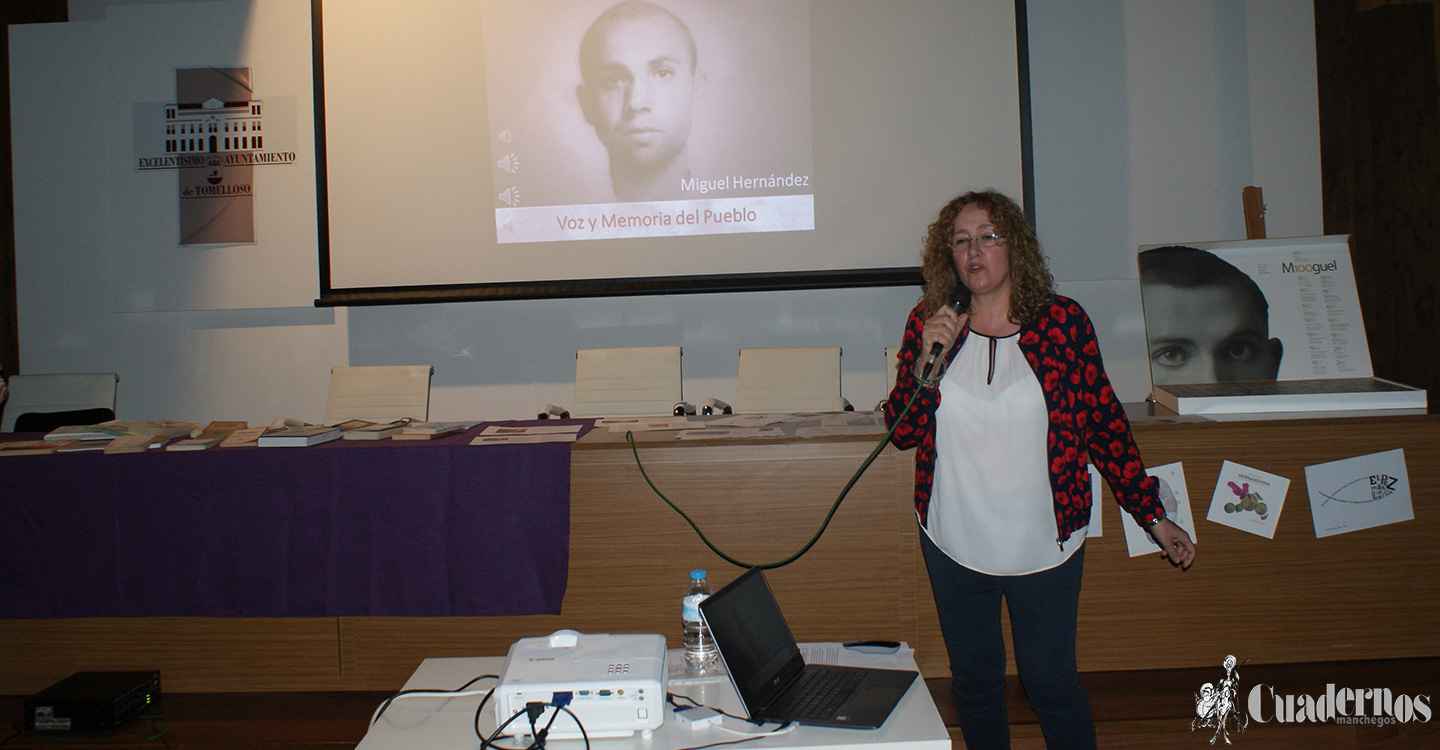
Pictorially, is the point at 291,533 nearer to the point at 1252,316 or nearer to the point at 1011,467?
the point at 1011,467

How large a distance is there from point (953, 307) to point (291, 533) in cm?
181

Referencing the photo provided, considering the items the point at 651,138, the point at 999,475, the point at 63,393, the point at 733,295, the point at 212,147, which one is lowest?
the point at 999,475

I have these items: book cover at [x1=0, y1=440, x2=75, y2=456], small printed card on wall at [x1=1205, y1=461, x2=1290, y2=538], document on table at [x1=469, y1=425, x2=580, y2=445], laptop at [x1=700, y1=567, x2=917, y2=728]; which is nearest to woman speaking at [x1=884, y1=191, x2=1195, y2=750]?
laptop at [x1=700, y1=567, x2=917, y2=728]

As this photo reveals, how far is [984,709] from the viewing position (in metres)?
1.62

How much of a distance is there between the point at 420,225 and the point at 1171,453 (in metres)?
3.59

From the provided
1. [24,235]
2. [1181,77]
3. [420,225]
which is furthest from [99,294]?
[1181,77]

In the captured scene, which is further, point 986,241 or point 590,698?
point 986,241

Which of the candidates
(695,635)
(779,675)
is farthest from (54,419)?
(779,675)

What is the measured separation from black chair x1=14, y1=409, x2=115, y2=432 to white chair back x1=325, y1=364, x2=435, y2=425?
95cm

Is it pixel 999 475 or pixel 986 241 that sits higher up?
pixel 986 241

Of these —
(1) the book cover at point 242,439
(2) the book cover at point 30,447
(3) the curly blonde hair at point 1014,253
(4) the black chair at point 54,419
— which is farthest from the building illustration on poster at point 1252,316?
(4) the black chair at point 54,419

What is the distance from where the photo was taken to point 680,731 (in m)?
1.20

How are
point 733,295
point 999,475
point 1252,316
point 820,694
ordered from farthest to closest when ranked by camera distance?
point 733,295, point 1252,316, point 999,475, point 820,694

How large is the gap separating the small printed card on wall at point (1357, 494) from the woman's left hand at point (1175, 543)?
904 mm
